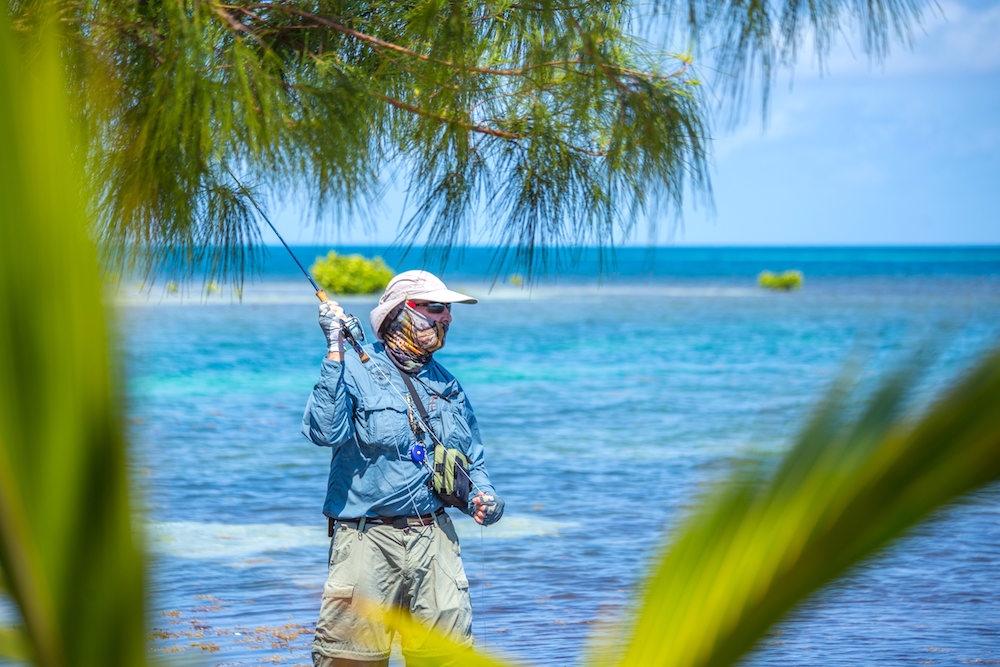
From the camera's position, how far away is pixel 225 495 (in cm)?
1305

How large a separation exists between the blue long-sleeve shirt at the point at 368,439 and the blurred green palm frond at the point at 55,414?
11.2 feet

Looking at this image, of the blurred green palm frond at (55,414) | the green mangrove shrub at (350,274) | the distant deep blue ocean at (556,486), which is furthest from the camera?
the green mangrove shrub at (350,274)

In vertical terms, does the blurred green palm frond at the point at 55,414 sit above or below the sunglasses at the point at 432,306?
above

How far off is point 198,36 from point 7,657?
98.5 inches

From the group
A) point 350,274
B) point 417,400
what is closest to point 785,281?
point 350,274

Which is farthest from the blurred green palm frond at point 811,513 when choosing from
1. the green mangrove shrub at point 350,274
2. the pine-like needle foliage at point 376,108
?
the green mangrove shrub at point 350,274

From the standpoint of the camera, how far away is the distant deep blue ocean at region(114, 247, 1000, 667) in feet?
2.24

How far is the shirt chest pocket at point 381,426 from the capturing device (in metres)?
4.07

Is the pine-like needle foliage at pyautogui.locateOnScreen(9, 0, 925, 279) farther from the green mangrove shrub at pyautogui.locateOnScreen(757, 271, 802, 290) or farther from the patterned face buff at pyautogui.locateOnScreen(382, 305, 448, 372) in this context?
the green mangrove shrub at pyautogui.locateOnScreen(757, 271, 802, 290)

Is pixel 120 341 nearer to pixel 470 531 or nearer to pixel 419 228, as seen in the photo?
pixel 419 228

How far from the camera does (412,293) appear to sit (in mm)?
4270

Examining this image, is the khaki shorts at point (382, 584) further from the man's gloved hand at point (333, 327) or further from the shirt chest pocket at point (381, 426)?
the man's gloved hand at point (333, 327)

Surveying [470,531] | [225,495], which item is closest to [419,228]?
[470,531]

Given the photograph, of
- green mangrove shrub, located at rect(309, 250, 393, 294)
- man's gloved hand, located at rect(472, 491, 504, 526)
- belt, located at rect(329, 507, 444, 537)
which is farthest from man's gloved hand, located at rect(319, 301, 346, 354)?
green mangrove shrub, located at rect(309, 250, 393, 294)
